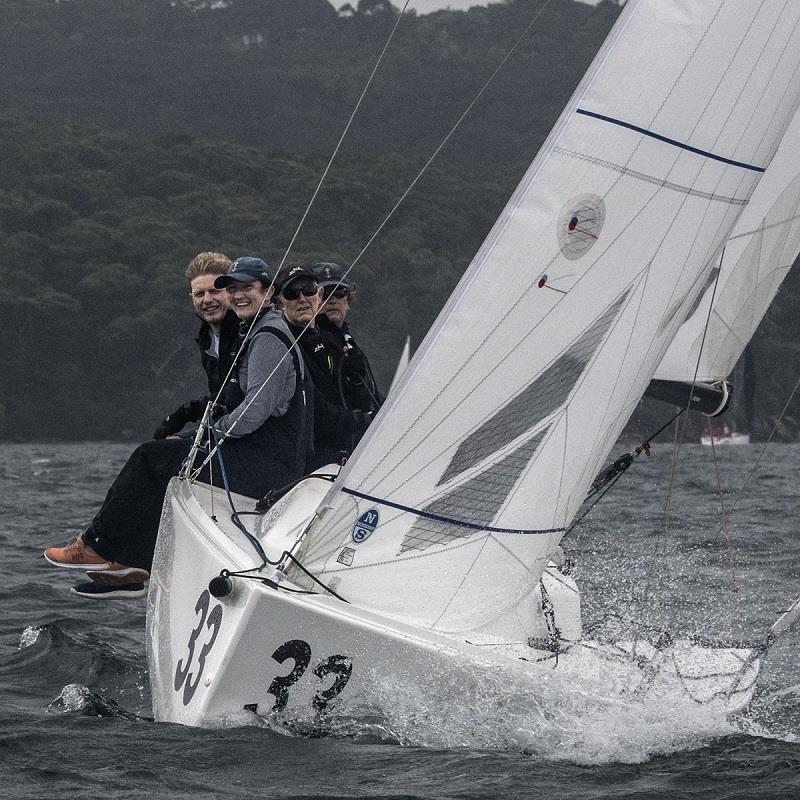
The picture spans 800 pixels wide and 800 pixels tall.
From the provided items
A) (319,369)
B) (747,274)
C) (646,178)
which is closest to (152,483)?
(319,369)

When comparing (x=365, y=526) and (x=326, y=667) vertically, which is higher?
(x=365, y=526)

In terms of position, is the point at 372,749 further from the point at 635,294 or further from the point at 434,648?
the point at 635,294

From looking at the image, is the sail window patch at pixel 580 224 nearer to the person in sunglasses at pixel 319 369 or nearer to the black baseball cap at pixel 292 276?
the person in sunglasses at pixel 319 369

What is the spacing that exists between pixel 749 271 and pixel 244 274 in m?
1.66

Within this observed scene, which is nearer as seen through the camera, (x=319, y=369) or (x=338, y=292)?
(x=319, y=369)

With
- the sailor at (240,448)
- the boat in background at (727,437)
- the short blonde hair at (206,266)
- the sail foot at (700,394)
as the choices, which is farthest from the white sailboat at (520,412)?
the boat in background at (727,437)

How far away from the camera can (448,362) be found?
3.75 metres

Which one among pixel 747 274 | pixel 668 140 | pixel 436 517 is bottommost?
pixel 436 517

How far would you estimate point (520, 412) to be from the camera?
12.6 ft

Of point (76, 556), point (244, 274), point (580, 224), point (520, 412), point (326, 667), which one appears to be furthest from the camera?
point (76, 556)

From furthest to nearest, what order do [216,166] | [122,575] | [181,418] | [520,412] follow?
[216,166] < [181,418] < [122,575] < [520,412]

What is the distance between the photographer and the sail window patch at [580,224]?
12.2 feet

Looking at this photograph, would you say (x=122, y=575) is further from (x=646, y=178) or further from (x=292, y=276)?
(x=646, y=178)

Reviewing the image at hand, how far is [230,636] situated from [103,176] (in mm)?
54355
